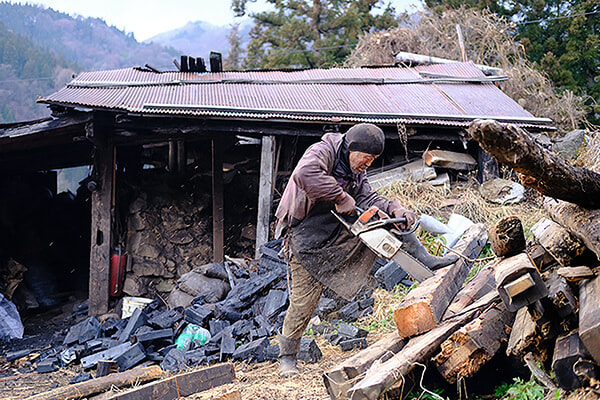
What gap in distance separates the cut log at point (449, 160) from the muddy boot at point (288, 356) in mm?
4638

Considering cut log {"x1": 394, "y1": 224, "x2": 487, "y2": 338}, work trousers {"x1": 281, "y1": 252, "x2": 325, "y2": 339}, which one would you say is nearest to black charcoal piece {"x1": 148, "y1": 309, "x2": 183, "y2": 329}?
work trousers {"x1": 281, "y1": 252, "x2": 325, "y2": 339}

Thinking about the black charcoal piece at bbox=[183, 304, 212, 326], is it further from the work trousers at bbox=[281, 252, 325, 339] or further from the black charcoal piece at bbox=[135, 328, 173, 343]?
the work trousers at bbox=[281, 252, 325, 339]

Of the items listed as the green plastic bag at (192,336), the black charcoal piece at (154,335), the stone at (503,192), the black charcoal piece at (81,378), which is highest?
the stone at (503,192)

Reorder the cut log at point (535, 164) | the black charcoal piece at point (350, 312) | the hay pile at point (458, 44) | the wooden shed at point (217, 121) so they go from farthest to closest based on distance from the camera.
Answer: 1. the hay pile at point (458, 44)
2. the wooden shed at point (217, 121)
3. the black charcoal piece at point (350, 312)
4. the cut log at point (535, 164)

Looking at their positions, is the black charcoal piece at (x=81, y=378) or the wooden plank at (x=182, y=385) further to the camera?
the black charcoal piece at (x=81, y=378)

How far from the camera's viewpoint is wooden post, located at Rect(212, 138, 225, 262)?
25.8ft

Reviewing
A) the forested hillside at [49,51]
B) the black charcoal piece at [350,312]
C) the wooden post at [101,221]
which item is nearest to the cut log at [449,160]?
the black charcoal piece at [350,312]

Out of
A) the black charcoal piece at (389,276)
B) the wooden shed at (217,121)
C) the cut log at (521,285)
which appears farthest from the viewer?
the wooden shed at (217,121)

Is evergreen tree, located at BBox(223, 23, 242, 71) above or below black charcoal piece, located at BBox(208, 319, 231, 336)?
above

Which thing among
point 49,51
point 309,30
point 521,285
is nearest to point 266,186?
point 521,285

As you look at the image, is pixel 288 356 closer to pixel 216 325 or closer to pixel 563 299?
pixel 216 325

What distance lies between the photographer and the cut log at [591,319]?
6.50ft

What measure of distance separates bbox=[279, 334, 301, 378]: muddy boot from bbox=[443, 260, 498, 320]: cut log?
4.43 ft

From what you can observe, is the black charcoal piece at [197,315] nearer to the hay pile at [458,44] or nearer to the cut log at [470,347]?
the cut log at [470,347]
